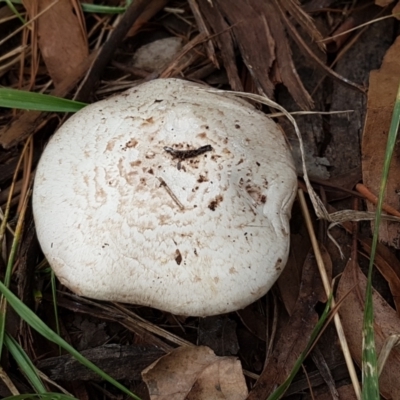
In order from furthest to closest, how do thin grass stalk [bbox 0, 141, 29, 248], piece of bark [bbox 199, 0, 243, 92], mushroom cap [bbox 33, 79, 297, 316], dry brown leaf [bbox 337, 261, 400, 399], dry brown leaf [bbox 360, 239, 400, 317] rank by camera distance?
piece of bark [bbox 199, 0, 243, 92] < thin grass stalk [bbox 0, 141, 29, 248] < dry brown leaf [bbox 360, 239, 400, 317] < dry brown leaf [bbox 337, 261, 400, 399] < mushroom cap [bbox 33, 79, 297, 316]

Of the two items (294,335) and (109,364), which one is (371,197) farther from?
(109,364)

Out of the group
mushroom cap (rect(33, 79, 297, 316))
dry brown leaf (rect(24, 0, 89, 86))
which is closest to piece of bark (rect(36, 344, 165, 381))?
mushroom cap (rect(33, 79, 297, 316))

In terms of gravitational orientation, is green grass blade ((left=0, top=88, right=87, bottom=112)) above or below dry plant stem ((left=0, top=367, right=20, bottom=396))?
above

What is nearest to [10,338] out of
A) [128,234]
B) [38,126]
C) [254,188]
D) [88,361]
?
[88,361]

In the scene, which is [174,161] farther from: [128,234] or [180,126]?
[128,234]

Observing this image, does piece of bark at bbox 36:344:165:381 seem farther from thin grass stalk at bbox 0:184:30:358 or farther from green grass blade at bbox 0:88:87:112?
green grass blade at bbox 0:88:87:112

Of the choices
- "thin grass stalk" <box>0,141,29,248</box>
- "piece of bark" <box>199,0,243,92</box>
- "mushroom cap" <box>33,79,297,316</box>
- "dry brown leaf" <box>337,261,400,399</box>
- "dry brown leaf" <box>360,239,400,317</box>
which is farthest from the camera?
"piece of bark" <box>199,0,243,92</box>

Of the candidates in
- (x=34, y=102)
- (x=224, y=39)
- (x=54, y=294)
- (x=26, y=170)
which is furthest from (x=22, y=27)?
(x=54, y=294)

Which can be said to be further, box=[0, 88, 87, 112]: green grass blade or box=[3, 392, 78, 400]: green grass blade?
box=[0, 88, 87, 112]: green grass blade
